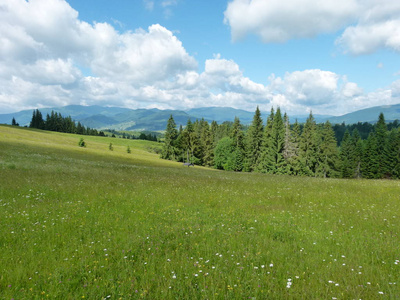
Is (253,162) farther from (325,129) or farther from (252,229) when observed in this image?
(252,229)

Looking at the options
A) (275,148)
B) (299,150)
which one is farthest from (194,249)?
(299,150)

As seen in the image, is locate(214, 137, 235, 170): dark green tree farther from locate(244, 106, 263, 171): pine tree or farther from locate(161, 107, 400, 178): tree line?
locate(244, 106, 263, 171): pine tree

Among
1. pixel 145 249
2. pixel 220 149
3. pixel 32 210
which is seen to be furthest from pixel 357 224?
pixel 220 149

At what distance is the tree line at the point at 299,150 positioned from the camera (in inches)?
2542


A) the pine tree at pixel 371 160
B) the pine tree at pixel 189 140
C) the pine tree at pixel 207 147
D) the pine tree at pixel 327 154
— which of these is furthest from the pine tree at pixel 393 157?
the pine tree at pixel 189 140

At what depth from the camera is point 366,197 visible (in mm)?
14695

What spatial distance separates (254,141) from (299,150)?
14.1m

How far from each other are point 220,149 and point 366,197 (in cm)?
6915

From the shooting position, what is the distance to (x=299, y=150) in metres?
65.4

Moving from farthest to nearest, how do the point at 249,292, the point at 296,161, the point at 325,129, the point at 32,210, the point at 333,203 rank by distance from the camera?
the point at 325,129 → the point at 296,161 → the point at 333,203 → the point at 32,210 → the point at 249,292

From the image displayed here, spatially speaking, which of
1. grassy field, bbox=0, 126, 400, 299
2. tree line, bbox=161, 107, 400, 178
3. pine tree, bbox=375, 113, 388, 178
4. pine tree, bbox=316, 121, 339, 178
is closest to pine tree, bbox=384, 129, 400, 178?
tree line, bbox=161, 107, 400, 178

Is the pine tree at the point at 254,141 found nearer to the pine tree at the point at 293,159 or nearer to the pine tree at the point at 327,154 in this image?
the pine tree at the point at 293,159

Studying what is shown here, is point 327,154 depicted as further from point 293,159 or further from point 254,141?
point 254,141

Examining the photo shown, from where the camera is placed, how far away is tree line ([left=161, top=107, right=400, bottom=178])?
212 ft
